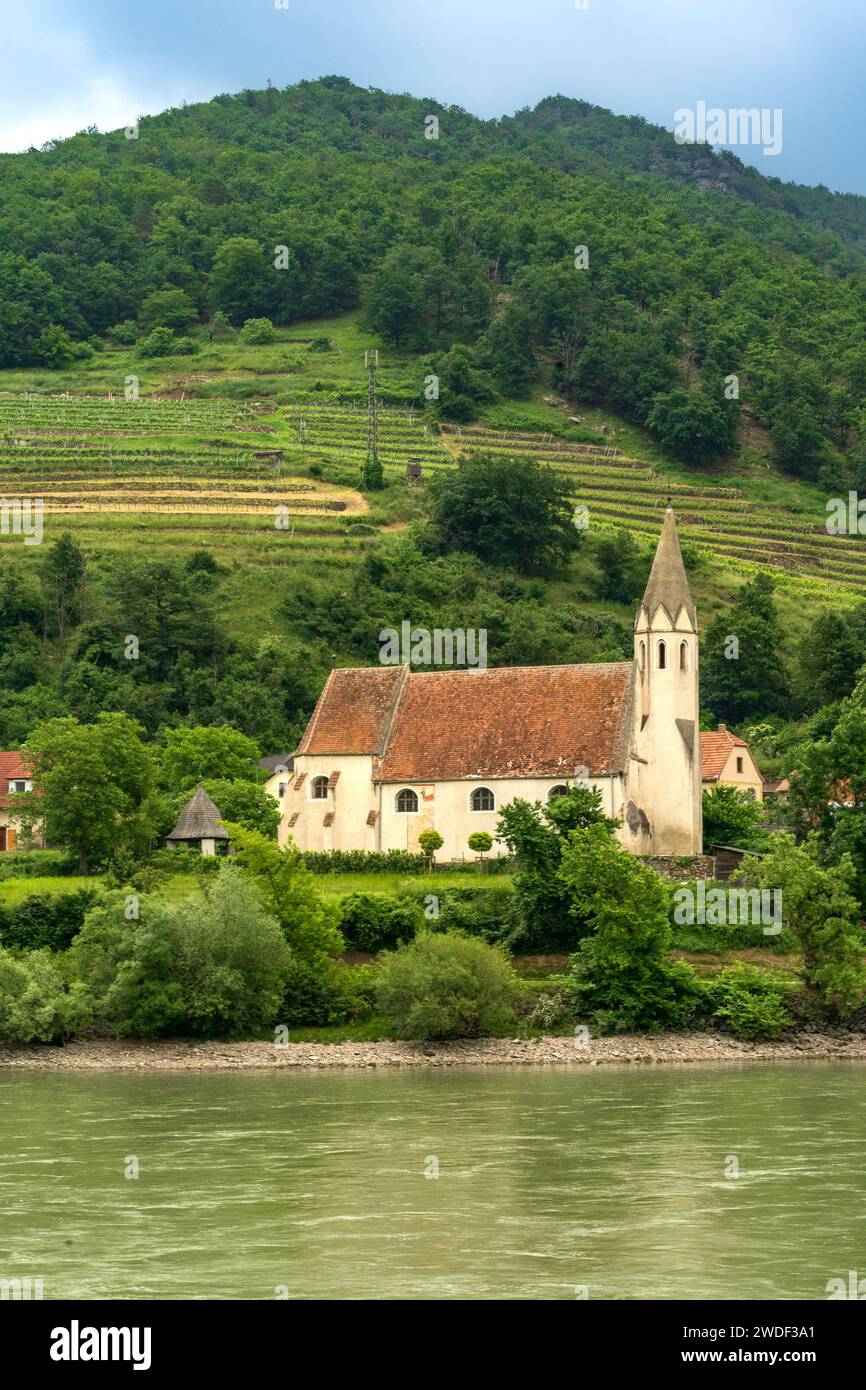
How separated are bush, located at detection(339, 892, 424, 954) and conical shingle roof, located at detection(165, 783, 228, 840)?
10706mm

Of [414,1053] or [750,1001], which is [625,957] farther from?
[414,1053]

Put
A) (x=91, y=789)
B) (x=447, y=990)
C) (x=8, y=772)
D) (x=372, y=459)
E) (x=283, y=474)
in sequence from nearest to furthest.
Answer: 1. (x=447, y=990)
2. (x=91, y=789)
3. (x=8, y=772)
4. (x=283, y=474)
5. (x=372, y=459)

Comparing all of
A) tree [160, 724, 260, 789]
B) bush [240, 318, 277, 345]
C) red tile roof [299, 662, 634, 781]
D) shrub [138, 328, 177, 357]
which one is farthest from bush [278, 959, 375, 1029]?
bush [240, 318, 277, 345]

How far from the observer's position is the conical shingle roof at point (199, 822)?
216 ft

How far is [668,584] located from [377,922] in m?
15.1

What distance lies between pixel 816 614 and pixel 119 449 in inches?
1736

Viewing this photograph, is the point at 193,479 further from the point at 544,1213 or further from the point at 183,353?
the point at 544,1213

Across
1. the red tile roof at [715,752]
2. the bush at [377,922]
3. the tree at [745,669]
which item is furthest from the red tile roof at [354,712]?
the tree at [745,669]

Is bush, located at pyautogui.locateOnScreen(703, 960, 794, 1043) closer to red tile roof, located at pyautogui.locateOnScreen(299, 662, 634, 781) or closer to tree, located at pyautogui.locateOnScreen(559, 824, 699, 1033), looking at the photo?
tree, located at pyautogui.locateOnScreen(559, 824, 699, 1033)

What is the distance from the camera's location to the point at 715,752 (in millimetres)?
79438

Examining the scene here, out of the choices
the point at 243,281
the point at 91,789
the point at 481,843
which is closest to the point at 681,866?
the point at 481,843

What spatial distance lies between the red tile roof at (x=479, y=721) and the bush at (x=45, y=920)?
445 inches
